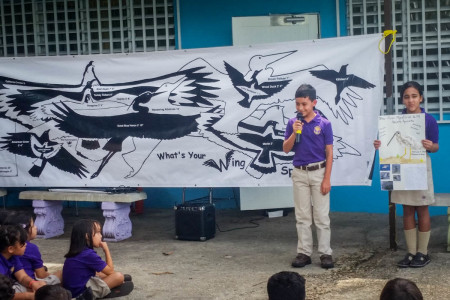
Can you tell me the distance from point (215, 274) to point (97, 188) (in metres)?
2.46

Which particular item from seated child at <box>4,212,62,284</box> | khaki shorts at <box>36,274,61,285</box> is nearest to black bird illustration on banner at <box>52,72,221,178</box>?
seated child at <box>4,212,62,284</box>

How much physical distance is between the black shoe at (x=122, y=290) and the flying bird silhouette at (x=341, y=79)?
291cm

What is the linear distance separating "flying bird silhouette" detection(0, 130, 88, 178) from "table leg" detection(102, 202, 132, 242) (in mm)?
618

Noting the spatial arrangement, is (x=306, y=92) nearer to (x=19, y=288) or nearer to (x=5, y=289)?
(x=19, y=288)

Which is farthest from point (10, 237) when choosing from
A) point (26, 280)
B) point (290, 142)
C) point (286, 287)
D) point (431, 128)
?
point (431, 128)

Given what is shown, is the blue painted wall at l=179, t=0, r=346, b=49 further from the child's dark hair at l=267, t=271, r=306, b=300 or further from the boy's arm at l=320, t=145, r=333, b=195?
the child's dark hair at l=267, t=271, r=306, b=300

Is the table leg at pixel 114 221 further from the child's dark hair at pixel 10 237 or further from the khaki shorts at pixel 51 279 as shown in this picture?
the child's dark hair at pixel 10 237

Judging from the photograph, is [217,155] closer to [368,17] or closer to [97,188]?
[97,188]

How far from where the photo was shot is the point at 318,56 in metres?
7.07

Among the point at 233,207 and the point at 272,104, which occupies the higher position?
the point at 272,104

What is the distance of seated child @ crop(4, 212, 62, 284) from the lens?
565cm

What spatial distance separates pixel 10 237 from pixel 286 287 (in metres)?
2.61

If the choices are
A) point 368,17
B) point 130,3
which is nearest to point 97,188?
point 130,3

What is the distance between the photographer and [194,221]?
24.8ft
